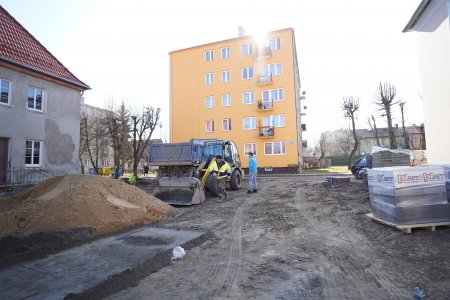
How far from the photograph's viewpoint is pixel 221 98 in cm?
3400

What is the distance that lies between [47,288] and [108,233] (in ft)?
9.73

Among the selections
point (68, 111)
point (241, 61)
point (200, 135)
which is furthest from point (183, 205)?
point (241, 61)

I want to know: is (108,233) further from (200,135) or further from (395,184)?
(200,135)

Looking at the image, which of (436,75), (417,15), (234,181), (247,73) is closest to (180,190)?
(234,181)

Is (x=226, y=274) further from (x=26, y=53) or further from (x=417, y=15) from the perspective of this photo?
(x=26, y=53)

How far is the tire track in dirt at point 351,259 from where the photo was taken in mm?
3706

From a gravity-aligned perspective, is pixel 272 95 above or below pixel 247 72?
below

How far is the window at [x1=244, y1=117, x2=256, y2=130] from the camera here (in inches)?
1273

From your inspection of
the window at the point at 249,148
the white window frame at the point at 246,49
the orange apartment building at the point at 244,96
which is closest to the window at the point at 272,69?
the orange apartment building at the point at 244,96

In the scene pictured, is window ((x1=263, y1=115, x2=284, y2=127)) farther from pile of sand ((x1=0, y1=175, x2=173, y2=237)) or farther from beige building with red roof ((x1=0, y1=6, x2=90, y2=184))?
pile of sand ((x1=0, y1=175, x2=173, y2=237))

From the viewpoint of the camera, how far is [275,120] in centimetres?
3144

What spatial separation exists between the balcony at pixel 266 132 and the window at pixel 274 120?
569 millimetres

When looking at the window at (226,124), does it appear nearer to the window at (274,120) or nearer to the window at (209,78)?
the window at (274,120)

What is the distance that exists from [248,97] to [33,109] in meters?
22.8
